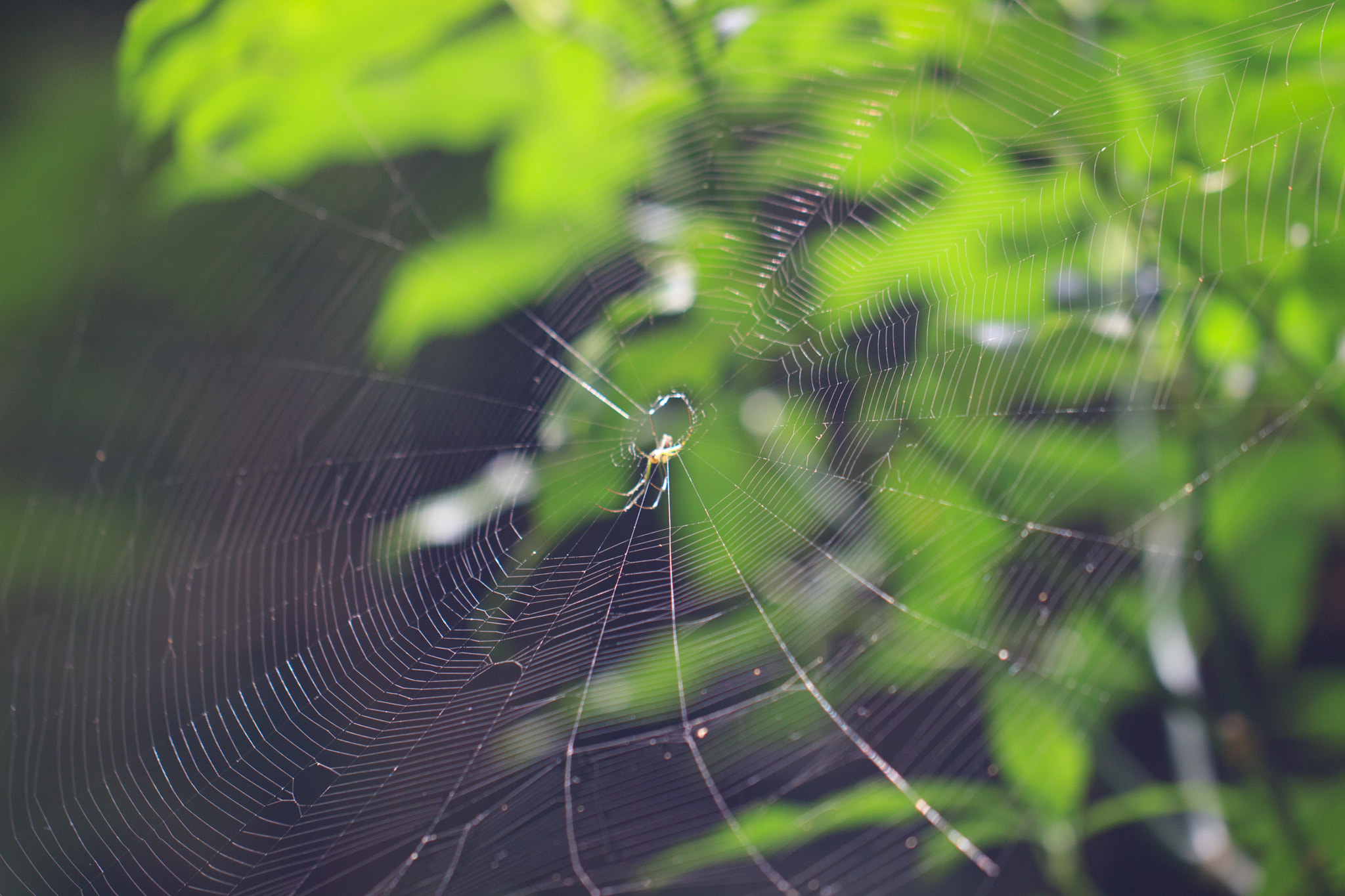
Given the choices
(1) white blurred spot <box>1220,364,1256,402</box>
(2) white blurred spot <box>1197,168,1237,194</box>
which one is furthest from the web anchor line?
(2) white blurred spot <box>1197,168,1237,194</box>

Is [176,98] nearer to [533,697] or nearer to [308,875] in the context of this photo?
[533,697]

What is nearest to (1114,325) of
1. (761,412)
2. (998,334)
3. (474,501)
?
(998,334)

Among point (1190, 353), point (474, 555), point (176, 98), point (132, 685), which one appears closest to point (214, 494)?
point (132, 685)

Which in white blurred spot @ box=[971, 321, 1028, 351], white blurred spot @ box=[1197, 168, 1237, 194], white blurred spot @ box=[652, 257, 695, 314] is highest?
white blurred spot @ box=[1197, 168, 1237, 194]

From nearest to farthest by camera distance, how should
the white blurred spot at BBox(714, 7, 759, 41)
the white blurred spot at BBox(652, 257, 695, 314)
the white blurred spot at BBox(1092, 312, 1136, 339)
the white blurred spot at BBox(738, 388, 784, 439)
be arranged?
the white blurred spot at BBox(714, 7, 759, 41)
the white blurred spot at BBox(1092, 312, 1136, 339)
the white blurred spot at BBox(652, 257, 695, 314)
the white blurred spot at BBox(738, 388, 784, 439)

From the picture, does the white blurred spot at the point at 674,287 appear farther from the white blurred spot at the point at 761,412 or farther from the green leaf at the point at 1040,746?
the green leaf at the point at 1040,746

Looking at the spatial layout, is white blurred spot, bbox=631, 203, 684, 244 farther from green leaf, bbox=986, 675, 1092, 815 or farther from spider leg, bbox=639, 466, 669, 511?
green leaf, bbox=986, 675, 1092, 815

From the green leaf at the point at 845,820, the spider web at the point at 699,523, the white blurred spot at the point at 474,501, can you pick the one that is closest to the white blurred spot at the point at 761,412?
the spider web at the point at 699,523
